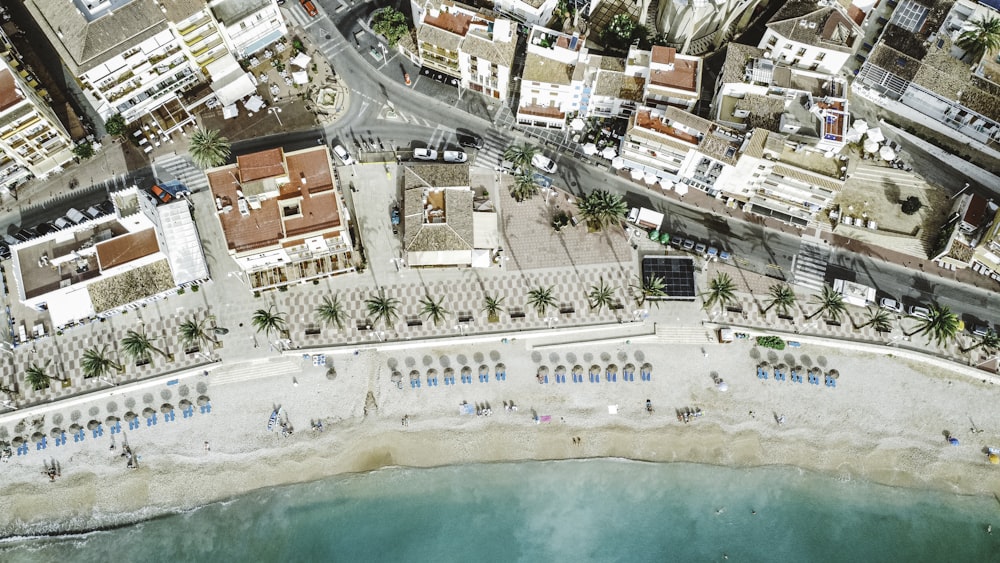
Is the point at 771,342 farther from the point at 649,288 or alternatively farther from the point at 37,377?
the point at 37,377

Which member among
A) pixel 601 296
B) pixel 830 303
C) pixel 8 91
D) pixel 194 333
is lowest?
pixel 194 333

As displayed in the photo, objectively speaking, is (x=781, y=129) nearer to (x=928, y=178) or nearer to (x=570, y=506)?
(x=928, y=178)

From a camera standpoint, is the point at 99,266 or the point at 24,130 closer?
the point at 99,266

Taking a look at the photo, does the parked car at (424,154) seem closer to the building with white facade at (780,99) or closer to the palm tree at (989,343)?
the building with white facade at (780,99)

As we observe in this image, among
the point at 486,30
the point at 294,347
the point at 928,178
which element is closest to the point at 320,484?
the point at 294,347

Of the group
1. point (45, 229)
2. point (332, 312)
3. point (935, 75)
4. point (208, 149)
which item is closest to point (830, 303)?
point (935, 75)

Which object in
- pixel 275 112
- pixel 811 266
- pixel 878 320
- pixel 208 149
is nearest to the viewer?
pixel 878 320
